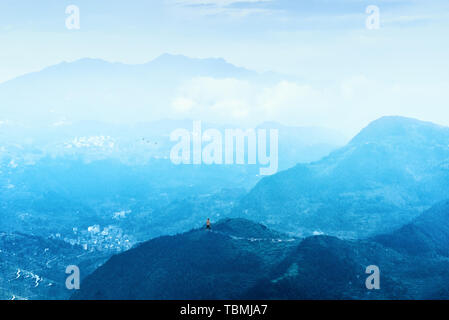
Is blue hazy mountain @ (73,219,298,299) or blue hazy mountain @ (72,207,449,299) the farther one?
blue hazy mountain @ (73,219,298,299)

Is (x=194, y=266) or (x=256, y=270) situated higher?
(x=256, y=270)

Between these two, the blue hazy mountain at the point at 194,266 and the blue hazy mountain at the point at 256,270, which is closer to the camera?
the blue hazy mountain at the point at 256,270

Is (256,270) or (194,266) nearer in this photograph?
(256,270)
